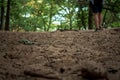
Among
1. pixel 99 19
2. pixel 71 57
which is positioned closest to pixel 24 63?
pixel 71 57

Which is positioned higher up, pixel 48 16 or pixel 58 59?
pixel 48 16

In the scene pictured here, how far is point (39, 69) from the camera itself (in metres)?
3.68

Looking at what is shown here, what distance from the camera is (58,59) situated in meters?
4.34

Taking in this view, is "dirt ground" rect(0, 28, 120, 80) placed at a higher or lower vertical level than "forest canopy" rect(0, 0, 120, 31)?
lower

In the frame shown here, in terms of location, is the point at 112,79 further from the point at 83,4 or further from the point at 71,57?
the point at 83,4

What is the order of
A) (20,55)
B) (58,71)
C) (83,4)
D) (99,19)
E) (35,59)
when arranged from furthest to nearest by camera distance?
(83,4), (99,19), (20,55), (35,59), (58,71)

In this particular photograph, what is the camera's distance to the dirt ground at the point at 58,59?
134 inches

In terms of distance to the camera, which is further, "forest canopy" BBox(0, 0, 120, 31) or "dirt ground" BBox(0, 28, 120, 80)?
"forest canopy" BBox(0, 0, 120, 31)

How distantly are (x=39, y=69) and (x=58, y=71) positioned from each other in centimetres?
31

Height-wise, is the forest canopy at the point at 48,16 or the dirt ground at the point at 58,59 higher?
the forest canopy at the point at 48,16

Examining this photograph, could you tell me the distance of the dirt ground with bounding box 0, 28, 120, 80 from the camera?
341 centimetres

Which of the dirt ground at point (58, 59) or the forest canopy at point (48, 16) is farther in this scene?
the forest canopy at point (48, 16)

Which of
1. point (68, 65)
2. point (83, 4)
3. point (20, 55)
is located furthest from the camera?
point (83, 4)

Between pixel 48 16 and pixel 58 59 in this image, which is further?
pixel 48 16
